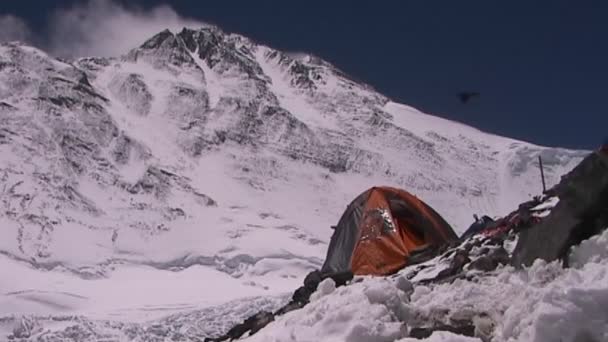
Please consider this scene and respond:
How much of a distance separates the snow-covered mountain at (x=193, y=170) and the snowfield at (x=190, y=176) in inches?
11.1

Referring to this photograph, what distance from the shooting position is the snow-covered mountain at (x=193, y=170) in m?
76.9

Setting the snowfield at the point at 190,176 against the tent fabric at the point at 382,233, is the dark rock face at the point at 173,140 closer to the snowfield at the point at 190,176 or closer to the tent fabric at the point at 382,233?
the snowfield at the point at 190,176

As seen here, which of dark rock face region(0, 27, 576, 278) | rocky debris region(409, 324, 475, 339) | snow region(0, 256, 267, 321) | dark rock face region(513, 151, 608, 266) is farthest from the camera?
dark rock face region(0, 27, 576, 278)

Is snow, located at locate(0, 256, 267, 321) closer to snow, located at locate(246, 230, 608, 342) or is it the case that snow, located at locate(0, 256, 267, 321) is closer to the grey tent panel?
the grey tent panel

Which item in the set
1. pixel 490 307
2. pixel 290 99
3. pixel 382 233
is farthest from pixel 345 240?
pixel 290 99

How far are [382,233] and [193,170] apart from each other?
340ft

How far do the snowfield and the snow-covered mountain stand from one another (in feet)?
0.92

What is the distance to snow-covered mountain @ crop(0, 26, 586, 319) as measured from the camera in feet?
252

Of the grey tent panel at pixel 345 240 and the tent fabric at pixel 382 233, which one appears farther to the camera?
the grey tent panel at pixel 345 240

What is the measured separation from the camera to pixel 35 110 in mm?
120250

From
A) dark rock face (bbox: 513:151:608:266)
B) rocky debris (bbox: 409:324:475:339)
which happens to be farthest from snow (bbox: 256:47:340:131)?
rocky debris (bbox: 409:324:475:339)

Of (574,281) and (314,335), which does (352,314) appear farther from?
(574,281)

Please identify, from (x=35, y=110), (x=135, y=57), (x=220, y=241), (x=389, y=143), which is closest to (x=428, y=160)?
(x=389, y=143)

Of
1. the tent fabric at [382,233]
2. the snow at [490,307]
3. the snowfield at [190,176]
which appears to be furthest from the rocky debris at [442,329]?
the snowfield at [190,176]
